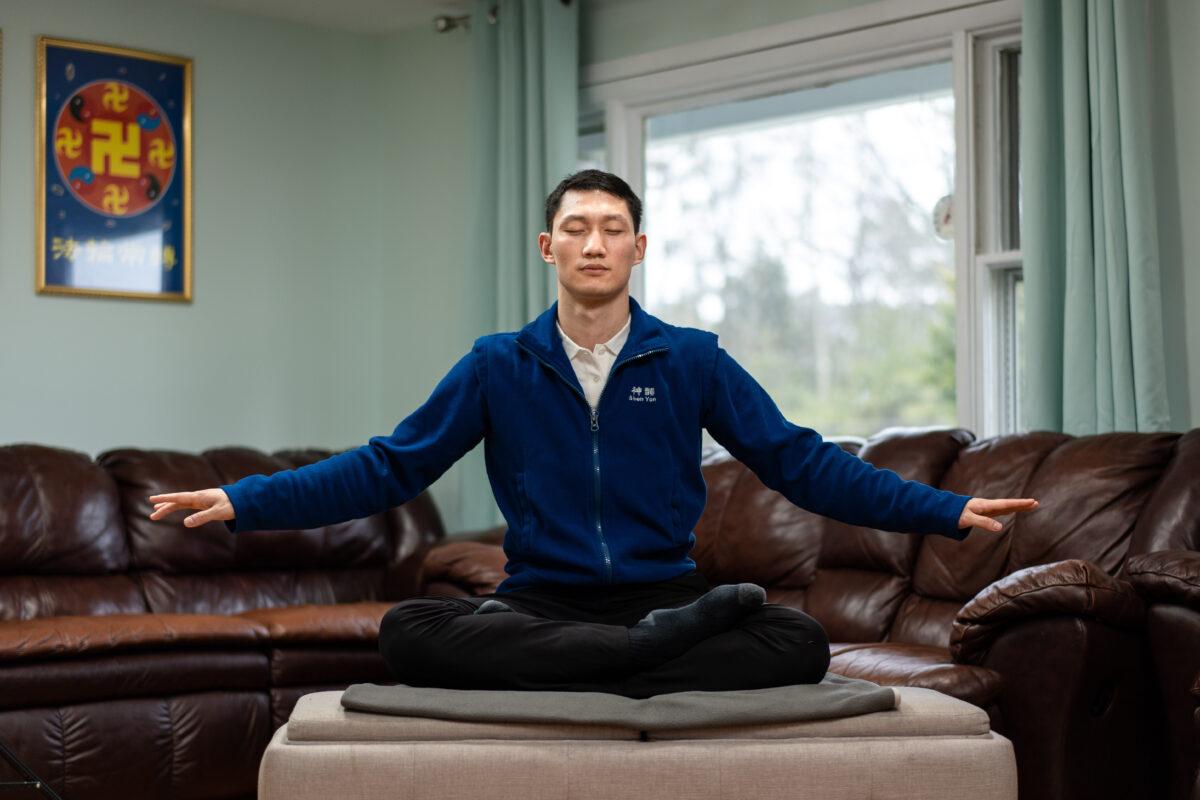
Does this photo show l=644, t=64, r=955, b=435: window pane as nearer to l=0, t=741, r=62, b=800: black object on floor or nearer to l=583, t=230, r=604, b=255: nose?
l=583, t=230, r=604, b=255: nose

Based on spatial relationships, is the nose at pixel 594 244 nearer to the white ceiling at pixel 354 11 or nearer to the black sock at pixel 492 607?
the black sock at pixel 492 607

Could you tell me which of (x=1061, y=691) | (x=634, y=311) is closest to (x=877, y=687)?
(x=1061, y=691)

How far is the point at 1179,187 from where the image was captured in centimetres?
373

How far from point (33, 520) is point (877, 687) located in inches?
107

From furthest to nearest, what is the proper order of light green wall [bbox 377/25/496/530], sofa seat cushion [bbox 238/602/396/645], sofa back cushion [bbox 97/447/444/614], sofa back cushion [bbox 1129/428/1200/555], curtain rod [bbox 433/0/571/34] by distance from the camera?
light green wall [bbox 377/25/496/530] < curtain rod [bbox 433/0/571/34] < sofa back cushion [bbox 97/447/444/614] < sofa seat cushion [bbox 238/602/396/645] < sofa back cushion [bbox 1129/428/1200/555]

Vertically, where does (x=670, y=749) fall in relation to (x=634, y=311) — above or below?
below

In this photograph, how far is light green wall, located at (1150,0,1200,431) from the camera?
3.71 m

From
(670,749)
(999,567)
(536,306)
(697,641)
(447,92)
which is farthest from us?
(447,92)

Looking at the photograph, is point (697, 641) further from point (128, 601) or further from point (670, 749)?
point (128, 601)

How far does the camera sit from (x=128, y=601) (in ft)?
13.8

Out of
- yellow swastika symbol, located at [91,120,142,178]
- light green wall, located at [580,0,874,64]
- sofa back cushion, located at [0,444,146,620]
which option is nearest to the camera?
sofa back cushion, located at [0,444,146,620]

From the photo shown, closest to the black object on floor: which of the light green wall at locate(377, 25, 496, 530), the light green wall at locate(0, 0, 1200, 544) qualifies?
the light green wall at locate(0, 0, 1200, 544)

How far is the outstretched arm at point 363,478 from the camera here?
236cm

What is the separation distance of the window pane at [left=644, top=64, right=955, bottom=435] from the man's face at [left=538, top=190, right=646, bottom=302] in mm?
2154
